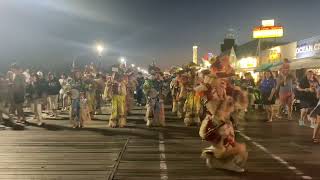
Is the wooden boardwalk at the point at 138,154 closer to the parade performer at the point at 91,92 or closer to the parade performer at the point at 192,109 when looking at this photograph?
the parade performer at the point at 192,109

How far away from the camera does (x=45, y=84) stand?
70.7 feet

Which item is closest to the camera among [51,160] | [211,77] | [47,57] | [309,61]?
[211,77]

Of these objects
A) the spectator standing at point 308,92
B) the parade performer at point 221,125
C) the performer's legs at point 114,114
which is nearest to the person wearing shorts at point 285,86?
the spectator standing at point 308,92

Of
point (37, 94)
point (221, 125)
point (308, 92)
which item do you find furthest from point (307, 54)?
point (221, 125)

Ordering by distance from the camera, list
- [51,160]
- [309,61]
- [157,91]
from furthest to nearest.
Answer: [309,61]
[157,91]
[51,160]

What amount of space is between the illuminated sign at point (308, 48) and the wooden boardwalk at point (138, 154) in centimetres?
1255

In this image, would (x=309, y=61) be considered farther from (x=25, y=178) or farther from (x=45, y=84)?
(x=25, y=178)

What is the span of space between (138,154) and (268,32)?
52833 millimetres

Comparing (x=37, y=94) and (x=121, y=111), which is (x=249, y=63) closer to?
(x=37, y=94)

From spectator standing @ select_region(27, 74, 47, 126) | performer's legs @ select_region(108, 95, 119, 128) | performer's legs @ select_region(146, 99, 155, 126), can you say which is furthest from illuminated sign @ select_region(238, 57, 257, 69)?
performer's legs @ select_region(108, 95, 119, 128)

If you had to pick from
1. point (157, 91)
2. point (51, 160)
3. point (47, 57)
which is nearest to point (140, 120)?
point (157, 91)

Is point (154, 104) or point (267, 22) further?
point (267, 22)

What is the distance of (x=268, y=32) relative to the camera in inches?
2474

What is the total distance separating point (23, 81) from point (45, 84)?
6.92 ft
